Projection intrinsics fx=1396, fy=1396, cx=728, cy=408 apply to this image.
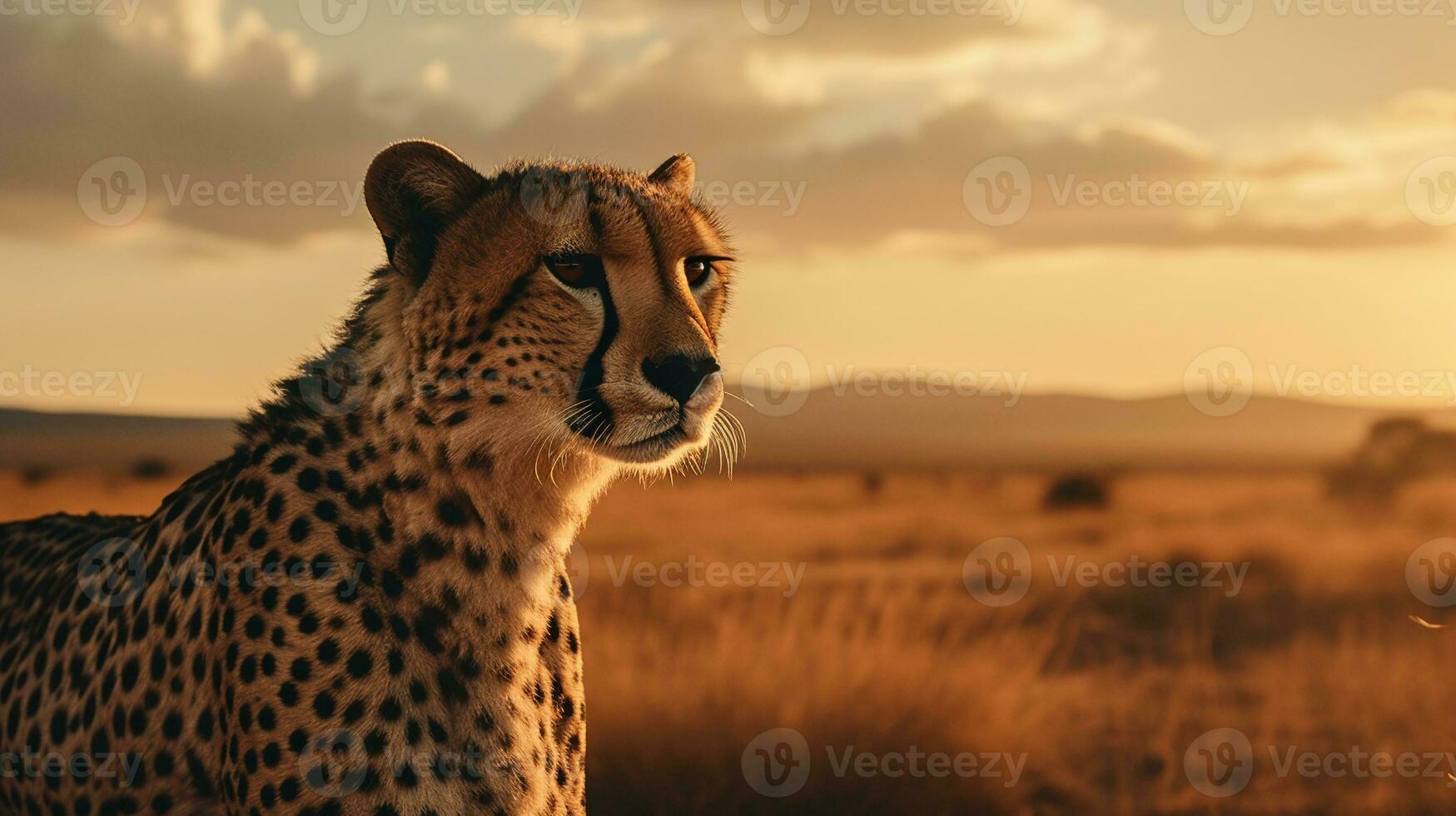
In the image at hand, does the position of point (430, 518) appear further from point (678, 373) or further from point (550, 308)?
point (678, 373)

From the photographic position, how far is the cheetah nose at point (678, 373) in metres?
2.82

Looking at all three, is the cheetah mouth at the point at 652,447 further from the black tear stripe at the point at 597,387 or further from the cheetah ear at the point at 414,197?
the cheetah ear at the point at 414,197

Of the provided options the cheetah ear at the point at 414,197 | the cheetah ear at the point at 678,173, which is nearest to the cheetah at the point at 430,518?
the cheetah ear at the point at 414,197

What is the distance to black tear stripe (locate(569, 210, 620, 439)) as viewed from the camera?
113 inches

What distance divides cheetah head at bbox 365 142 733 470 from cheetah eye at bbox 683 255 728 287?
72mm

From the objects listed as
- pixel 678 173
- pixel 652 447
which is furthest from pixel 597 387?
pixel 678 173

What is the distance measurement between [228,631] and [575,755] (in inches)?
31.9

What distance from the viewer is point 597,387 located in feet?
9.45

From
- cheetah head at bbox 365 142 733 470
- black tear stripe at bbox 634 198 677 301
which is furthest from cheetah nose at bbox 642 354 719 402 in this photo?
black tear stripe at bbox 634 198 677 301

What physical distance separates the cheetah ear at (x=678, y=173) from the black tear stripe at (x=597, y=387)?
0.76 metres

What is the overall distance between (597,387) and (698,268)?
0.49 meters

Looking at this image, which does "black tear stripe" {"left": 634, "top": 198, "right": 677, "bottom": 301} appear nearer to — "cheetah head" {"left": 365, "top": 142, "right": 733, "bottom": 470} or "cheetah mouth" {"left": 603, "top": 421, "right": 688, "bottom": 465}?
"cheetah head" {"left": 365, "top": 142, "right": 733, "bottom": 470}

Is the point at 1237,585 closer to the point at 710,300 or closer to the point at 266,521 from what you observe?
the point at 710,300

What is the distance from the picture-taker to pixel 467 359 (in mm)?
2895
